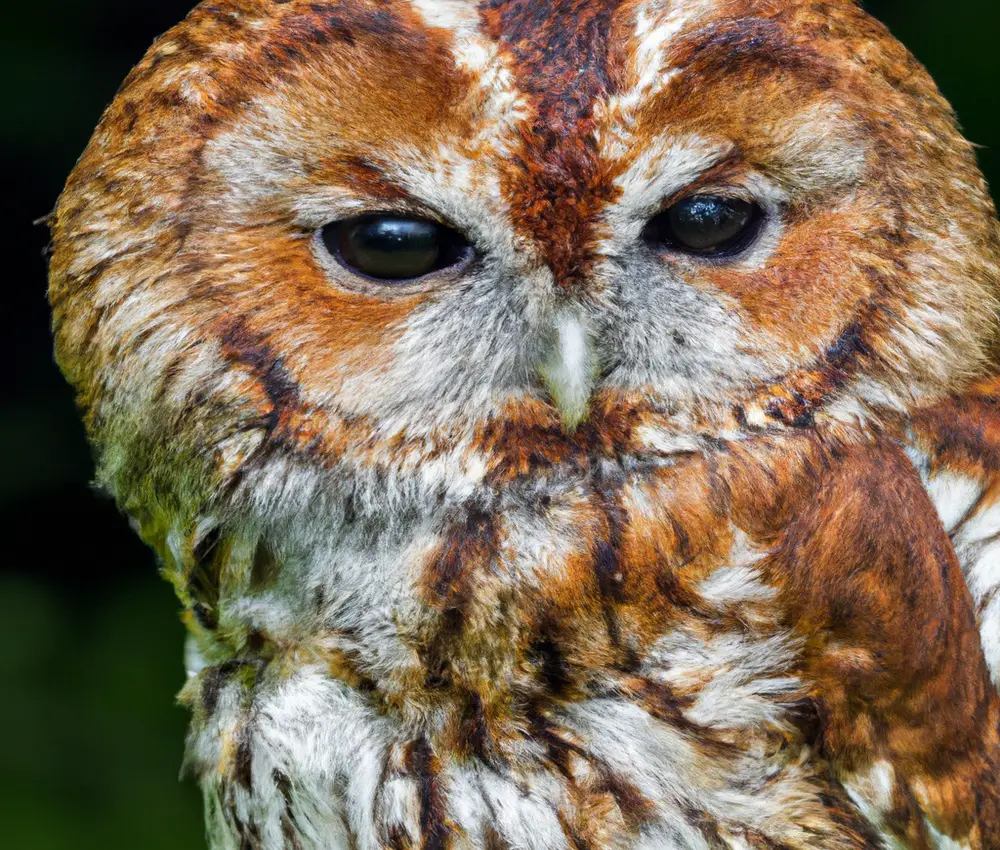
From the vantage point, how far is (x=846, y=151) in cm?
129

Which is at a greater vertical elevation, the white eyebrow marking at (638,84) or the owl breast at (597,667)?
the white eyebrow marking at (638,84)

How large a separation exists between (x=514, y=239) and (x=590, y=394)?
0.20m

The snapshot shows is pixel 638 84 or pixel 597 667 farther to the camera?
pixel 597 667

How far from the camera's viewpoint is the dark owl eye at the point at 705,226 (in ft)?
4.18

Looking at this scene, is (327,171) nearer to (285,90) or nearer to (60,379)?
(285,90)

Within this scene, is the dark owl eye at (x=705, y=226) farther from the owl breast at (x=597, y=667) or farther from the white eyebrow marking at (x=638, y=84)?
the owl breast at (x=597, y=667)

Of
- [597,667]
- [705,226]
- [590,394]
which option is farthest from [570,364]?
[597,667]

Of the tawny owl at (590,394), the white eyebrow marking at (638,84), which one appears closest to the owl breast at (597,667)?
the tawny owl at (590,394)

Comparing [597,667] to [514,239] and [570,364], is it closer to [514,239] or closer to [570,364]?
[570,364]

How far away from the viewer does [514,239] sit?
1.25 meters

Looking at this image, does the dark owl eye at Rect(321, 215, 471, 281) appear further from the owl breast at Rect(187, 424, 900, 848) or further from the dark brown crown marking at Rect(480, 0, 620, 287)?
the owl breast at Rect(187, 424, 900, 848)

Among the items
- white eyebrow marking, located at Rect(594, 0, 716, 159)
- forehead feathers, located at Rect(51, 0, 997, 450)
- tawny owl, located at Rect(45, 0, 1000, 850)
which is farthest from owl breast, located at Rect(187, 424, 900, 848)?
white eyebrow marking, located at Rect(594, 0, 716, 159)

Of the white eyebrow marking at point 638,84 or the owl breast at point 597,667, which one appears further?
the owl breast at point 597,667

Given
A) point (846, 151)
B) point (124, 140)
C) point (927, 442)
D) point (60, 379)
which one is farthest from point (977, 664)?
point (60, 379)
